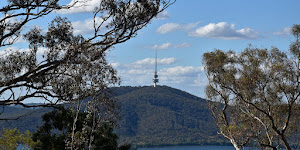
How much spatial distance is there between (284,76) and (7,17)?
36.2ft

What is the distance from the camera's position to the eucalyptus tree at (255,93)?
1636 centimetres

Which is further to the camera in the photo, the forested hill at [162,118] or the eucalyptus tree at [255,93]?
the forested hill at [162,118]

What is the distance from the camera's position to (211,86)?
19.0 meters

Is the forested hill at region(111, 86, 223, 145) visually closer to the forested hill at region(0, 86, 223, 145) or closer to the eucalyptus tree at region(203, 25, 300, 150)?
the forested hill at region(0, 86, 223, 145)

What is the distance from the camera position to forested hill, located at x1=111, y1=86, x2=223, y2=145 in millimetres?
87812

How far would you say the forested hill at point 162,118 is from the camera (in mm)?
87812

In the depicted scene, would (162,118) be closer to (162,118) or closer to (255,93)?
(162,118)

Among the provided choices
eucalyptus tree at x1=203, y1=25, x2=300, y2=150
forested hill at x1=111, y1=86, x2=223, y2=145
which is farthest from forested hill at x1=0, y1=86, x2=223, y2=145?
eucalyptus tree at x1=203, y1=25, x2=300, y2=150

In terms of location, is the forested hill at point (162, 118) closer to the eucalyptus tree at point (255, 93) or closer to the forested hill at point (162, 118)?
the forested hill at point (162, 118)

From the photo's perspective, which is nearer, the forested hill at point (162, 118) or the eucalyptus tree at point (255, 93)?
the eucalyptus tree at point (255, 93)

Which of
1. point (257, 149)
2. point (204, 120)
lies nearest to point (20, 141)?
point (257, 149)

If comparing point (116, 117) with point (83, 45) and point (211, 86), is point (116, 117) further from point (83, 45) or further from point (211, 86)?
point (211, 86)

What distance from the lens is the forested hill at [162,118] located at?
87.8 meters

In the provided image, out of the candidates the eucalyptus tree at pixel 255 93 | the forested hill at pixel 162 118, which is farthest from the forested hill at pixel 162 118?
the eucalyptus tree at pixel 255 93
